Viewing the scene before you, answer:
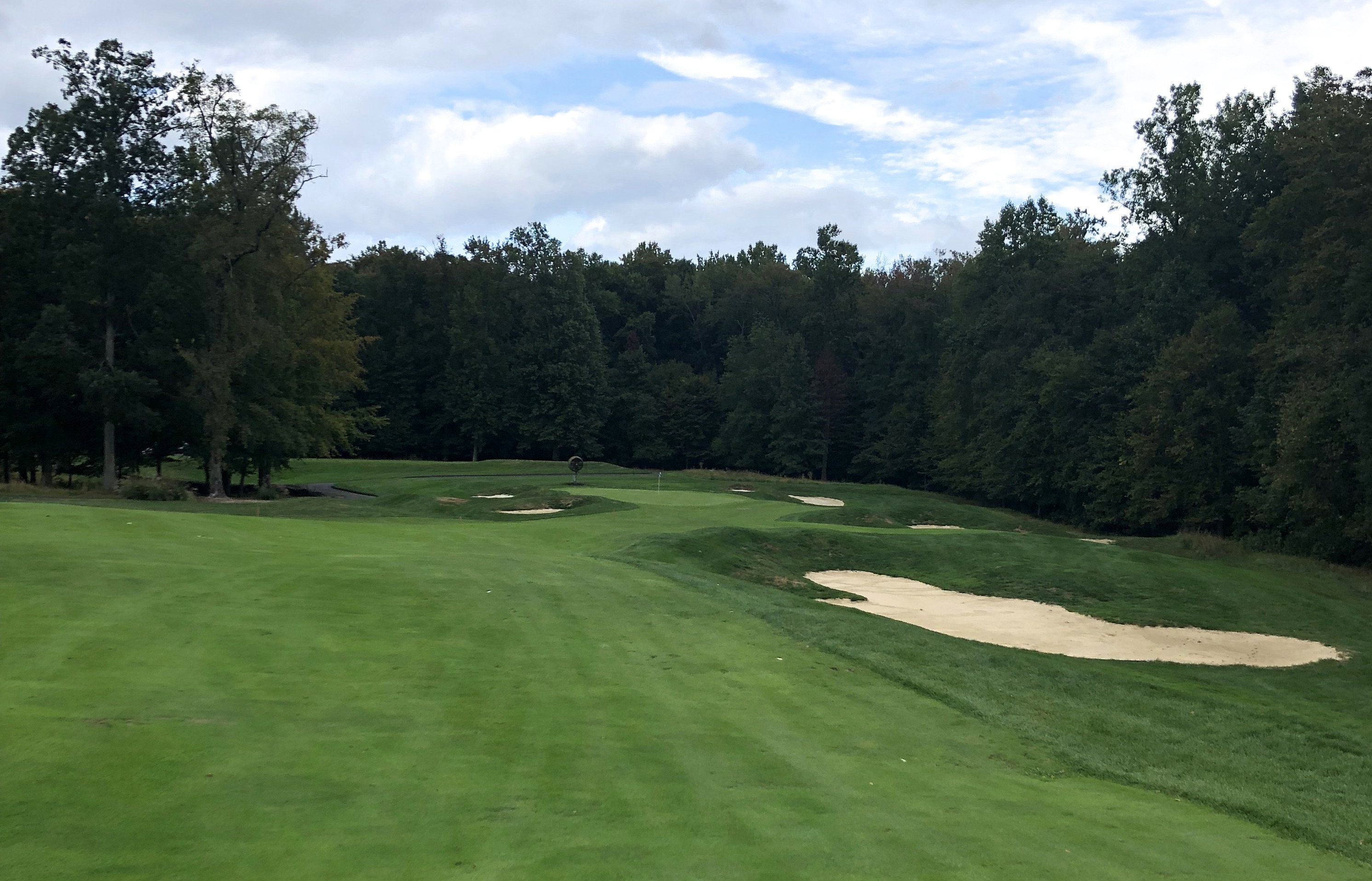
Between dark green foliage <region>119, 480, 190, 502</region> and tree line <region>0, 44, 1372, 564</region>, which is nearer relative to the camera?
dark green foliage <region>119, 480, 190, 502</region>

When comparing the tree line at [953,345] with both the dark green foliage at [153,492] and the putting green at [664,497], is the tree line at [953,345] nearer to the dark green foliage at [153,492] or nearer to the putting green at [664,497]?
the dark green foliage at [153,492]

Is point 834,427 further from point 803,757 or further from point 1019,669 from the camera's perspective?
point 803,757

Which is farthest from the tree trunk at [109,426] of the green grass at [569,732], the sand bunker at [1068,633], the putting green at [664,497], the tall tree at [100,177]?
the sand bunker at [1068,633]

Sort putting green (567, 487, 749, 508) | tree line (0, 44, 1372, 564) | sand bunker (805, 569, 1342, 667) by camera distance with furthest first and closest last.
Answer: tree line (0, 44, 1372, 564) → putting green (567, 487, 749, 508) → sand bunker (805, 569, 1342, 667)

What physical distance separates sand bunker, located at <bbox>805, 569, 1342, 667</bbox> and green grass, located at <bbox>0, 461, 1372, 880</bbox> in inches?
36.9

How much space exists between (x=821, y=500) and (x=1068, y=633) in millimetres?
24390


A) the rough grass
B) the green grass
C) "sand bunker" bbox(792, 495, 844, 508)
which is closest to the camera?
the green grass

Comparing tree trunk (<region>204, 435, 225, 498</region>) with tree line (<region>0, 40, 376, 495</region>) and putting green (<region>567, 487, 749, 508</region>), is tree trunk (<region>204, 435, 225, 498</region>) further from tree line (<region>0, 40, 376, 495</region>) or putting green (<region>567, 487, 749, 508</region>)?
putting green (<region>567, 487, 749, 508</region>)

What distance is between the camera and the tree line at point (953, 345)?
3634 centimetres

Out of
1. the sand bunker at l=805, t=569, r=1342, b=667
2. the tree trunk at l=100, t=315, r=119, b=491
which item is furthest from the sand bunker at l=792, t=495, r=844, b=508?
the tree trunk at l=100, t=315, r=119, b=491

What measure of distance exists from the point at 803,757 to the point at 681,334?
288 feet

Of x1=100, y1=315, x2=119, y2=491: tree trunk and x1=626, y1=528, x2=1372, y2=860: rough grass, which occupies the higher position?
x1=100, y1=315, x2=119, y2=491: tree trunk

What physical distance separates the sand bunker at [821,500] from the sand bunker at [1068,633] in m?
17.9

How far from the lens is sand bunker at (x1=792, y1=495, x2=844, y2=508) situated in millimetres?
39656
